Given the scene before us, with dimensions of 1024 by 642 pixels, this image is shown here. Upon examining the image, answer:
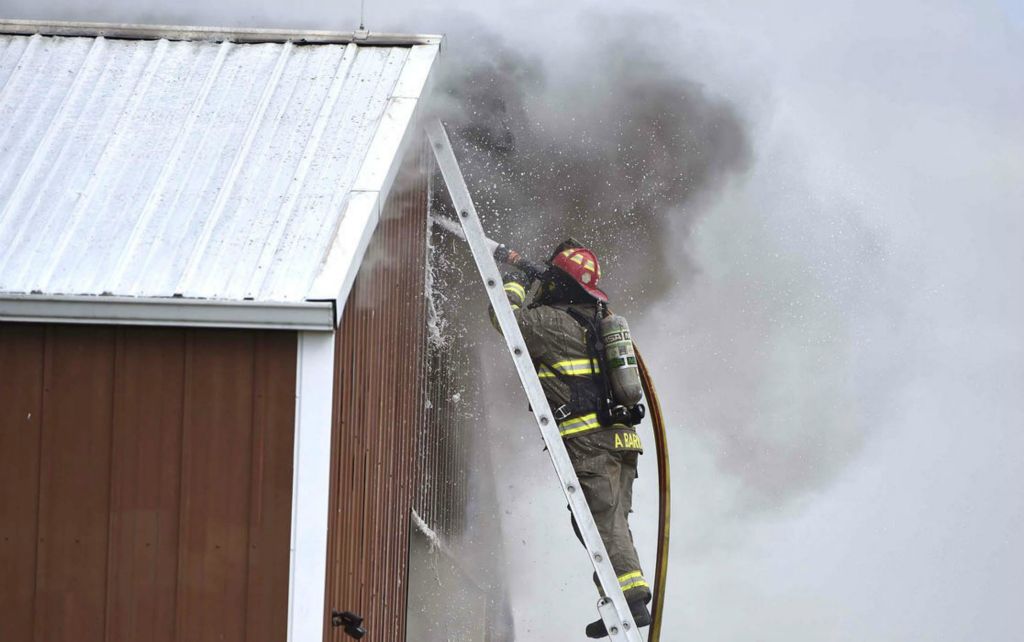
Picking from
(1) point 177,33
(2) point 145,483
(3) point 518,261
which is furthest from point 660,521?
(1) point 177,33

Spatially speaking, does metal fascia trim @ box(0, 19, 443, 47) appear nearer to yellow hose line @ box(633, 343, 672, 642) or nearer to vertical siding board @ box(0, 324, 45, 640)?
vertical siding board @ box(0, 324, 45, 640)

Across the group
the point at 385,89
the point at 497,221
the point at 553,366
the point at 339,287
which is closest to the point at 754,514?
the point at 497,221

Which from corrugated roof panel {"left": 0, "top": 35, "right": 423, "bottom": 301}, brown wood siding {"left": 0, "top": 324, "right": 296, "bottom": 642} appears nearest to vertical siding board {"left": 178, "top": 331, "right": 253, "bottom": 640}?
brown wood siding {"left": 0, "top": 324, "right": 296, "bottom": 642}

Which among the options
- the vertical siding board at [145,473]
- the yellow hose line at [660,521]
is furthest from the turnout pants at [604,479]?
the vertical siding board at [145,473]

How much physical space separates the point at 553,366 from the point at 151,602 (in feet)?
10.7

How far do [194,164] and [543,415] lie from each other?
2.16 meters

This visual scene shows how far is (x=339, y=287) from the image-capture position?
197 inches

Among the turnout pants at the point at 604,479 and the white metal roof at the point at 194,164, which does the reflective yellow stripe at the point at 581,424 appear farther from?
the white metal roof at the point at 194,164

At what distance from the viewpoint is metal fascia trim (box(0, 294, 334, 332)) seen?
4.93 metres

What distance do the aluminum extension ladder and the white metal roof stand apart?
815 mm

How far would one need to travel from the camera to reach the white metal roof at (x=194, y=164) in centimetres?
515

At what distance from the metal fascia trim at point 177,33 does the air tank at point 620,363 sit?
1964 mm

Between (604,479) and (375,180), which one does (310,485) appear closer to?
(375,180)

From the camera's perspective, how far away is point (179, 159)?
5.81 meters
